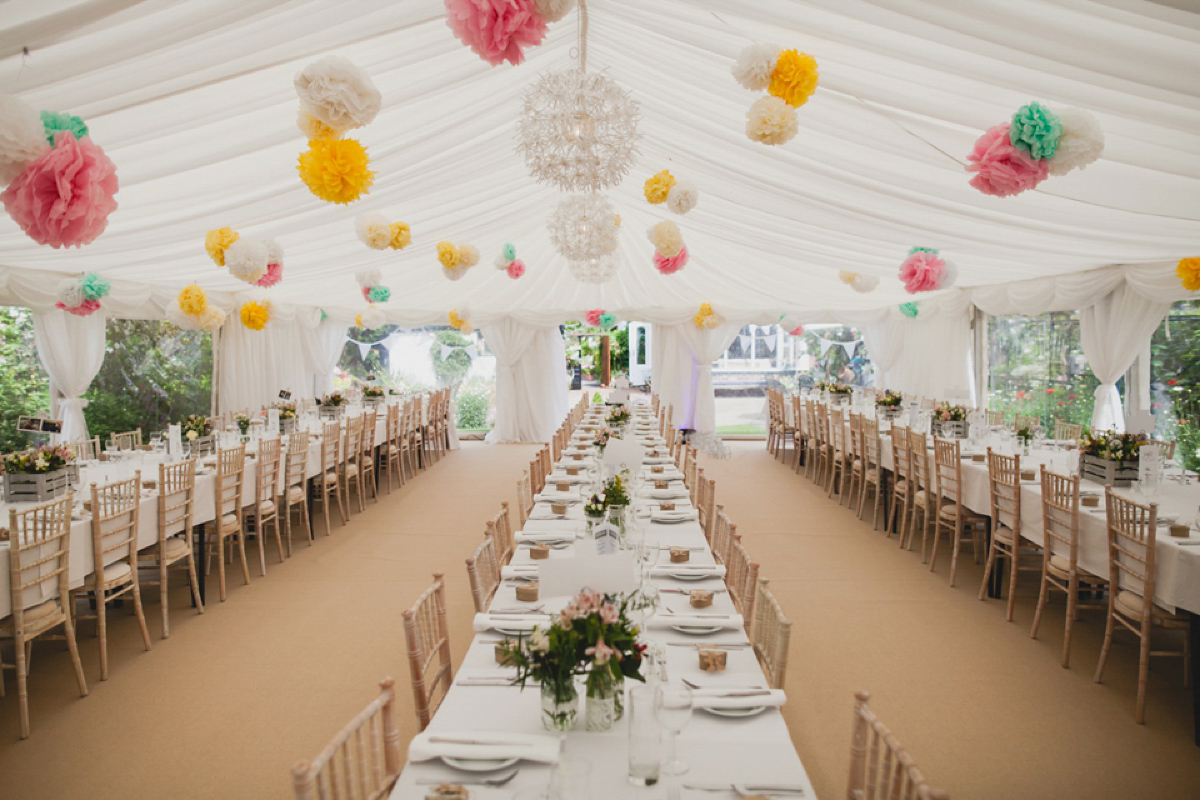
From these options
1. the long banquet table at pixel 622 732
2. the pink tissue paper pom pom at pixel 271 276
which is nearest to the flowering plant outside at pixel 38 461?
the pink tissue paper pom pom at pixel 271 276

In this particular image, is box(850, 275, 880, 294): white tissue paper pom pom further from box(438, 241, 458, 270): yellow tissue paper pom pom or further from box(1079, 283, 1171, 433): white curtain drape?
box(438, 241, 458, 270): yellow tissue paper pom pom

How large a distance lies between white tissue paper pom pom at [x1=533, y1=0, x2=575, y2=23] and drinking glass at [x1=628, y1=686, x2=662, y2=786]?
7.03ft

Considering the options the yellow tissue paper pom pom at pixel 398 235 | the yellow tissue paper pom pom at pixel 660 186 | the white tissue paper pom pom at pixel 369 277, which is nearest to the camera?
the yellow tissue paper pom pom at pixel 660 186

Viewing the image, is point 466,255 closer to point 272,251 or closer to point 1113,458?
point 272,251

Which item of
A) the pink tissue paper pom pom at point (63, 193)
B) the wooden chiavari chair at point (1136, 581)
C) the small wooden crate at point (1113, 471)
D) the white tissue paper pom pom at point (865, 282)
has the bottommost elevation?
the wooden chiavari chair at point (1136, 581)

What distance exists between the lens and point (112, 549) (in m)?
3.95

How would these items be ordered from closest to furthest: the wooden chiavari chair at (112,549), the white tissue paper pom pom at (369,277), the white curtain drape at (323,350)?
1. the wooden chiavari chair at (112,549)
2. the white tissue paper pom pom at (369,277)
3. the white curtain drape at (323,350)

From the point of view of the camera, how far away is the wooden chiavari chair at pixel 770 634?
2150 mm

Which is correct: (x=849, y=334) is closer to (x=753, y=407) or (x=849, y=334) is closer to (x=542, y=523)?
(x=753, y=407)

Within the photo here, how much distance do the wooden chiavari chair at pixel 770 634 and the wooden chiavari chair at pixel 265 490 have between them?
14.3 ft

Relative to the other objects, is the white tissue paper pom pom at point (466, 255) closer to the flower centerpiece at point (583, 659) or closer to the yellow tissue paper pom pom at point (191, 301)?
the yellow tissue paper pom pom at point (191, 301)

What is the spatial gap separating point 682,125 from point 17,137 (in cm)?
367

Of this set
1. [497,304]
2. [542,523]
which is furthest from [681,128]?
[497,304]

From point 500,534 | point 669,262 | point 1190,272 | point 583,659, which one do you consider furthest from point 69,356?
point 1190,272
